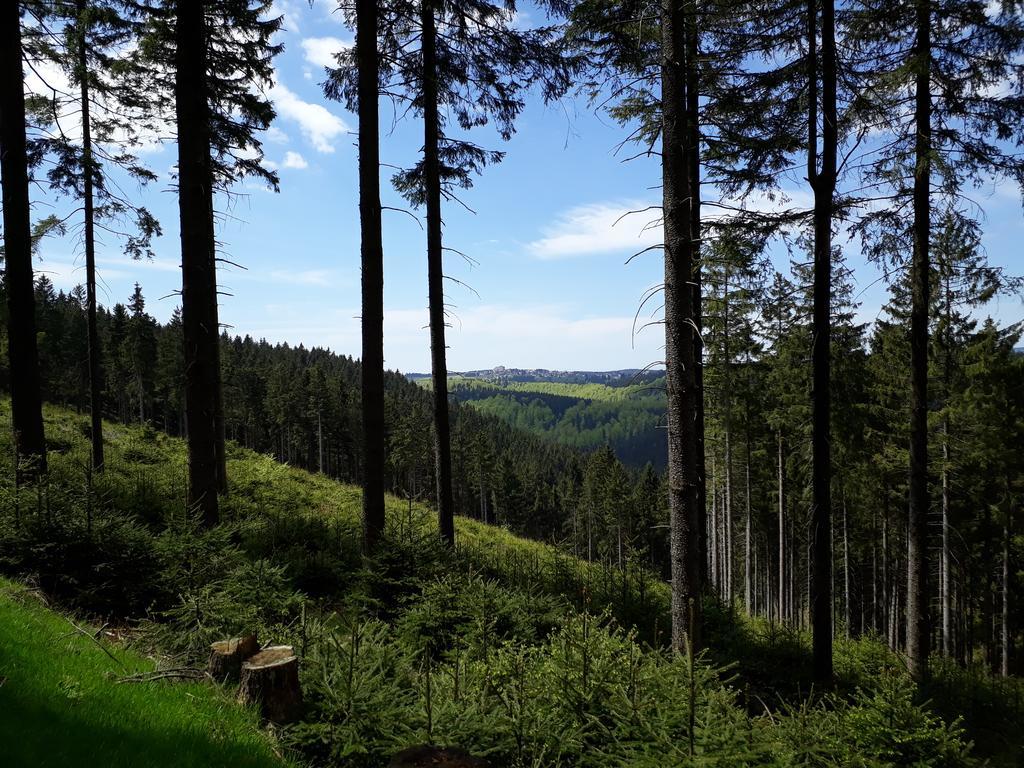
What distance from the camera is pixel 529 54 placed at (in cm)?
1009

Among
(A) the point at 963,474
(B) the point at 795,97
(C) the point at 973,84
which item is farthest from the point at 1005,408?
(B) the point at 795,97

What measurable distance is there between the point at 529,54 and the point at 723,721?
11.0 m

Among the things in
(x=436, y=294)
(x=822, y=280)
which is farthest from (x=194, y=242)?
(x=822, y=280)

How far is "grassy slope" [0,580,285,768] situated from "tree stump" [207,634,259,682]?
174 mm

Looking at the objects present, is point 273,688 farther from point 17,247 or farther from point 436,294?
point 17,247

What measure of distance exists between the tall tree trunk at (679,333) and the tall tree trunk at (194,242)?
6.96 m

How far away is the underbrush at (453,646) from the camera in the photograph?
3229mm

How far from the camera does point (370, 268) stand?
8469mm

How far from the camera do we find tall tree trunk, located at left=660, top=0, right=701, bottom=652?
18.7 feet

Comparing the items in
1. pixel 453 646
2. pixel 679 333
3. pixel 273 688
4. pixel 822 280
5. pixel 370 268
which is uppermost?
pixel 370 268

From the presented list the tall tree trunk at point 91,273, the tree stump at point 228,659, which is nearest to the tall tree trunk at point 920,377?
the tree stump at point 228,659

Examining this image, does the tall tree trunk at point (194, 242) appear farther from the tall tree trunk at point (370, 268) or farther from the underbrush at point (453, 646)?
the tall tree trunk at point (370, 268)

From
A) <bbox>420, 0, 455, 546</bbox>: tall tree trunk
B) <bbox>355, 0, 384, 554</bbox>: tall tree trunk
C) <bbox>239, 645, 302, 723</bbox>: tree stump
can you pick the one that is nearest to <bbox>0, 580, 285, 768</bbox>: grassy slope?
<bbox>239, 645, 302, 723</bbox>: tree stump

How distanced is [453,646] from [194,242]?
720 centimetres
